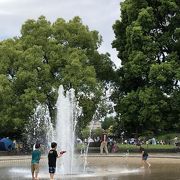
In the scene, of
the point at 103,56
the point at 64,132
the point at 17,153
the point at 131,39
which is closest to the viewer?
the point at 64,132

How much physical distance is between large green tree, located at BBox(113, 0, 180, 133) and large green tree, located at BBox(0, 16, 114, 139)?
351 centimetres

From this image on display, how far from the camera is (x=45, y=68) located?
4353 centimetres

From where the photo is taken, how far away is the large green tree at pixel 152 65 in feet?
141

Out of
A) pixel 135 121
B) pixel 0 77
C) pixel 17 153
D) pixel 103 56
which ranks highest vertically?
pixel 103 56

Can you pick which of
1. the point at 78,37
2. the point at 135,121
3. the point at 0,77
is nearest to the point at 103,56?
the point at 78,37

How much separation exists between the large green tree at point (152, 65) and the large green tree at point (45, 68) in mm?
3510

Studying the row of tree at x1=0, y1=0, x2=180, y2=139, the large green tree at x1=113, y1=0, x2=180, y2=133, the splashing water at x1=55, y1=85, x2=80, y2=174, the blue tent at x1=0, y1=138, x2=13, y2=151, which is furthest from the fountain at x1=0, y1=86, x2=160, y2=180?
the large green tree at x1=113, y1=0, x2=180, y2=133

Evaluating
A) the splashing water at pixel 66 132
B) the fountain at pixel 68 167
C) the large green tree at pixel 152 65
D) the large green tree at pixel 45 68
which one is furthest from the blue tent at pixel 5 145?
the splashing water at pixel 66 132

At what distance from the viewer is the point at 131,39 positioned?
148ft

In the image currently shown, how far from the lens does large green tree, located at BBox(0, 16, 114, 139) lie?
4253cm

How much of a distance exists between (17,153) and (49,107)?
17.8 ft

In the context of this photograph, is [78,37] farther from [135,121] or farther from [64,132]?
Result: [64,132]

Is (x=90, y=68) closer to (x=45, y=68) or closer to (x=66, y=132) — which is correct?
(x=45, y=68)

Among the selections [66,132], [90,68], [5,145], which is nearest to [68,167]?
[66,132]
